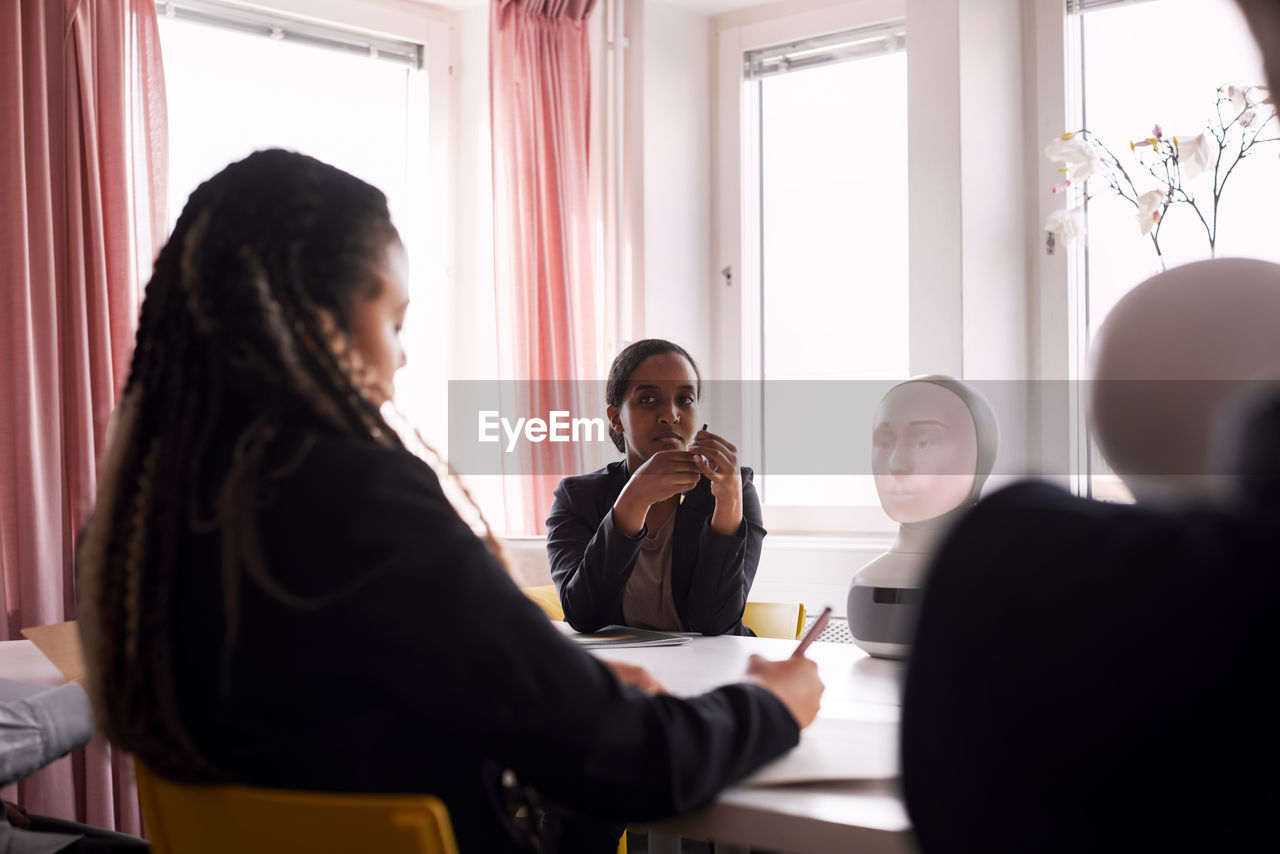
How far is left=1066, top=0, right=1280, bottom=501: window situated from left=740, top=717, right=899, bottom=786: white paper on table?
2108 mm

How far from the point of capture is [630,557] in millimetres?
1954

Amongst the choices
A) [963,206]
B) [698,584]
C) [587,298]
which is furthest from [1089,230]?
[698,584]

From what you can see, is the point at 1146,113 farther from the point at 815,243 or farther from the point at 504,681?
the point at 504,681

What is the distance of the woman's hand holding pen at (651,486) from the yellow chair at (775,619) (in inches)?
18.6

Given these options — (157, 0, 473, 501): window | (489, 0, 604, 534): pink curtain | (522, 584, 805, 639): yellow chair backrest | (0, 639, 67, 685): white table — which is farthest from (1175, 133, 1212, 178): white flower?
(0, 639, 67, 685): white table

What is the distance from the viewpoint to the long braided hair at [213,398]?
0.77 metres

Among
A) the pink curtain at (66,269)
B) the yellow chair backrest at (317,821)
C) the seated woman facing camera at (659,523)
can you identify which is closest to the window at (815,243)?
the seated woman facing camera at (659,523)

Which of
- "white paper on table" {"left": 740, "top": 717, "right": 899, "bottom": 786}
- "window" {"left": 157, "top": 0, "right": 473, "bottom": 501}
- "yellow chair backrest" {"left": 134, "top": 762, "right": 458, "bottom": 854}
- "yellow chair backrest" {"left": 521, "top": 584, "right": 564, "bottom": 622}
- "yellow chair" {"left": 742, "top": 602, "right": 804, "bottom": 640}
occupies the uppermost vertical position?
"window" {"left": 157, "top": 0, "right": 473, "bottom": 501}

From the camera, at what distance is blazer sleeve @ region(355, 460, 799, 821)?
73cm

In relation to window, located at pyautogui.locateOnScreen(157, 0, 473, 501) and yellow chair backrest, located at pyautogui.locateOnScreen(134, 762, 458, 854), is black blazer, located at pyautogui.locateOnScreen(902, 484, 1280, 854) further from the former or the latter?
window, located at pyautogui.locateOnScreen(157, 0, 473, 501)

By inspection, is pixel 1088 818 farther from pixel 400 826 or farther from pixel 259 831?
pixel 259 831

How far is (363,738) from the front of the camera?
2.52ft

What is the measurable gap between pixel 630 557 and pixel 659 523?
0.97ft

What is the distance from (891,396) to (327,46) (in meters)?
2.55
